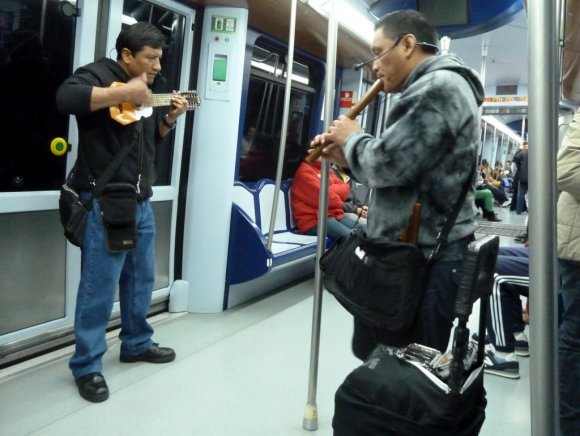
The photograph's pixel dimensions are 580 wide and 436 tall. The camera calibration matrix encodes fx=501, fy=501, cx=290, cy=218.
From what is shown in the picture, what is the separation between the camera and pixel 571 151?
1887 mm

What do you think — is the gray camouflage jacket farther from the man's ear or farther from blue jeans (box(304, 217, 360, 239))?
blue jeans (box(304, 217, 360, 239))

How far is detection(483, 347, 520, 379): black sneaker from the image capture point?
9.59 ft

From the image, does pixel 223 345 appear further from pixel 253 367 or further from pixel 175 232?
pixel 175 232

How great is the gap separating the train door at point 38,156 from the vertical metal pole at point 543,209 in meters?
2.53

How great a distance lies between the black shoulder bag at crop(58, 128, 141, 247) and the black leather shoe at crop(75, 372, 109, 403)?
2.12 ft

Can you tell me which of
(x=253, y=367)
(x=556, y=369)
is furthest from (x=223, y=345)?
(x=556, y=369)

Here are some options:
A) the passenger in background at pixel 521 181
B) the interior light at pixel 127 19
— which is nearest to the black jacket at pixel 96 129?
the interior light at pixel 127 19

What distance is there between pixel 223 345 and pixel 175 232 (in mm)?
1015

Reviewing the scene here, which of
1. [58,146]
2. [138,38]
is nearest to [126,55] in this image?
[138,38]

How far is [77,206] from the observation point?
234cm

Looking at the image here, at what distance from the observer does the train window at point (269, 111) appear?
457cm

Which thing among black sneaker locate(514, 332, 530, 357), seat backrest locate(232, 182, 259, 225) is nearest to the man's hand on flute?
black sneaker locate(514, 332, 530, 357)

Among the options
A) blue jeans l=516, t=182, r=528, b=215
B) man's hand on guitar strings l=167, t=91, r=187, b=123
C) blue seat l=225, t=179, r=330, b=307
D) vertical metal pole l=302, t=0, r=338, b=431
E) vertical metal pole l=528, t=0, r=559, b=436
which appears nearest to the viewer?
vertical metal pole l=528, t=0, r=559, b=436

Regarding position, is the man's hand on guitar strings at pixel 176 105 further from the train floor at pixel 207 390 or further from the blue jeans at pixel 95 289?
the train floor at pixel 207 390
